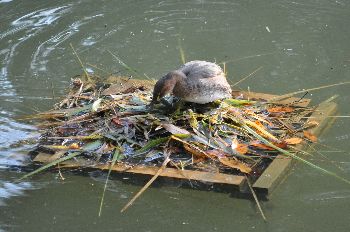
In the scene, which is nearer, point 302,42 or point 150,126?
point 150,126

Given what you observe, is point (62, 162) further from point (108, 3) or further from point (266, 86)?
point (108, 3)

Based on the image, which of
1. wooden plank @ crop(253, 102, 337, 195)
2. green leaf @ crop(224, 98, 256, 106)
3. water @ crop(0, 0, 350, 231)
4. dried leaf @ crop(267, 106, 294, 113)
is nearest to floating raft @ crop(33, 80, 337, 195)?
wooden plank @ crop(253, 102, 337, 195)

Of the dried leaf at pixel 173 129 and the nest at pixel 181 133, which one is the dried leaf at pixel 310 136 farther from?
the dried leaf at pixel 173 129

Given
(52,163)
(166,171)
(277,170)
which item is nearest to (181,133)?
(166,171)

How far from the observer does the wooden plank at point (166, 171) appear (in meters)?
5.55

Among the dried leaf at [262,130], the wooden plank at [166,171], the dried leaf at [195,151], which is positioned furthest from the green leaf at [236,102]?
the wooden plank at [166,171]

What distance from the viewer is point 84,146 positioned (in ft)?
20.4

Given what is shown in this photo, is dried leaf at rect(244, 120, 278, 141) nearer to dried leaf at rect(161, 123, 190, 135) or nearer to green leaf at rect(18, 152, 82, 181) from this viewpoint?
dried leaf at rect(161, 123, 190, 135)

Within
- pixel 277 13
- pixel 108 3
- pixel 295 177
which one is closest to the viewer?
pixel 295 177

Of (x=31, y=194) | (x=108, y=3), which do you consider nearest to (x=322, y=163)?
(x=31, y=194)

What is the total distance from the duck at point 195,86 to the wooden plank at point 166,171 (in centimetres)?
79

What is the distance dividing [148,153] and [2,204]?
1.44 m

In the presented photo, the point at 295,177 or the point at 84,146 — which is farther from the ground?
the point at 84,146

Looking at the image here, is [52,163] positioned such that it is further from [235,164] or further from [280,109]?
[280,109]
